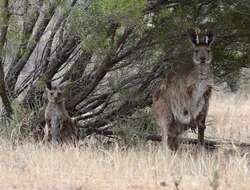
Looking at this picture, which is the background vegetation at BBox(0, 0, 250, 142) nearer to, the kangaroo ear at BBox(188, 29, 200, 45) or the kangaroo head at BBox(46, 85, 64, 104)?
the kangaroo ear at BBox(188, 29, 200, 45)

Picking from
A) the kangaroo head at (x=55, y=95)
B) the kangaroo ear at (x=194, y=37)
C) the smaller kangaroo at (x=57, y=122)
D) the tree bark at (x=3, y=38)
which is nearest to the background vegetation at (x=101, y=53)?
the tree bark at (x=3, y=38)

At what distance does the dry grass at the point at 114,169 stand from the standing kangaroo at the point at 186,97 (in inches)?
16.1

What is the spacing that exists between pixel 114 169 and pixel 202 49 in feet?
8.16

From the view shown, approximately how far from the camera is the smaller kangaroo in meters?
10.6

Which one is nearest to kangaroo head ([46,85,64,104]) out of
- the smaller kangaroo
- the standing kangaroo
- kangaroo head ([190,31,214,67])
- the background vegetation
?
the smaller kangaroo

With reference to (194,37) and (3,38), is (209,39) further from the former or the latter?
(3,38)

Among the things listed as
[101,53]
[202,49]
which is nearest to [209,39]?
[202,49]

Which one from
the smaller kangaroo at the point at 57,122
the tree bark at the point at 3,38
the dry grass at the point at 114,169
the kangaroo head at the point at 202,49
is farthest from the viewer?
the smaller kangaroo at the point at 57,122

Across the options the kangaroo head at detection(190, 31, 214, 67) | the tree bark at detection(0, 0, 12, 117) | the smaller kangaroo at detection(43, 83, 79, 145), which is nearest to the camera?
the kangaroo head at detection(190, 31, 214, 67)

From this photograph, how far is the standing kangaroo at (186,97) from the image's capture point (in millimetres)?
9836

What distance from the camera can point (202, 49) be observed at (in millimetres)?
9758

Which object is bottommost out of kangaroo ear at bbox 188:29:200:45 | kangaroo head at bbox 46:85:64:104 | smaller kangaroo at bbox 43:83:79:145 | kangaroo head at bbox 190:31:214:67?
smaller kangaroo at bbox 43:83:79:145

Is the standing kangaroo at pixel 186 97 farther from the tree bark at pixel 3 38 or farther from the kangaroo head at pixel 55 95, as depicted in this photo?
the tree bark at pixel 3 38

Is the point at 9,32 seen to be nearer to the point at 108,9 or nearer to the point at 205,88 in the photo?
the point at 108,9
